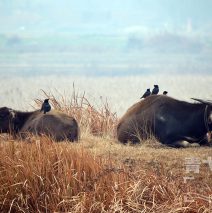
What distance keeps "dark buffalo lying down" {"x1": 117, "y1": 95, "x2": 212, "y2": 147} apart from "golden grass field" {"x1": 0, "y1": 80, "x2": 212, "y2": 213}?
1356 millimetres

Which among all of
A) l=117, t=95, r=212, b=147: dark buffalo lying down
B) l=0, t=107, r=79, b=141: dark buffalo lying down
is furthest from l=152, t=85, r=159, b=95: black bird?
l=0, t=107, r=79, b=141: dark buffalo lying down

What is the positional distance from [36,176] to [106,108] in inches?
188

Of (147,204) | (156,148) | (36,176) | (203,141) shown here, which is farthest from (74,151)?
(203,141)

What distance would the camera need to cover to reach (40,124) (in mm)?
10195

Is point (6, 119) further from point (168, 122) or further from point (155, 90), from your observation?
point (168, 122)

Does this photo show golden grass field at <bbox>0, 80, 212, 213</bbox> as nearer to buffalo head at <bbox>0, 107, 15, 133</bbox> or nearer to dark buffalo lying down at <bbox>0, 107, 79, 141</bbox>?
dark buffalo lying down at <bbox>0, 107, 79, 141</bbox>

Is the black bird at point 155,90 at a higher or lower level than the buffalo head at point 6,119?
higher

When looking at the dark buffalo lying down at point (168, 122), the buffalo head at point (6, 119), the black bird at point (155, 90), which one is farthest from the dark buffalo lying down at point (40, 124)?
the black bird at point (155, 90)

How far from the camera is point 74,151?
25.0 ft

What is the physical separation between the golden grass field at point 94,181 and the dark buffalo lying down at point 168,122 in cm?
136

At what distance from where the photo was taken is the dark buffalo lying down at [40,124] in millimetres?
10008

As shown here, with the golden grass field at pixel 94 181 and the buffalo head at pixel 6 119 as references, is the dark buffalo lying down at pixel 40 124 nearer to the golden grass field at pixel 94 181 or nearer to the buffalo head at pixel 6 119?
the buffalo head at pixel 6 119

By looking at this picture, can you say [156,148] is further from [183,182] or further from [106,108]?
[106,108]

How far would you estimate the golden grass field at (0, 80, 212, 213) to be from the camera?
6824 mm
